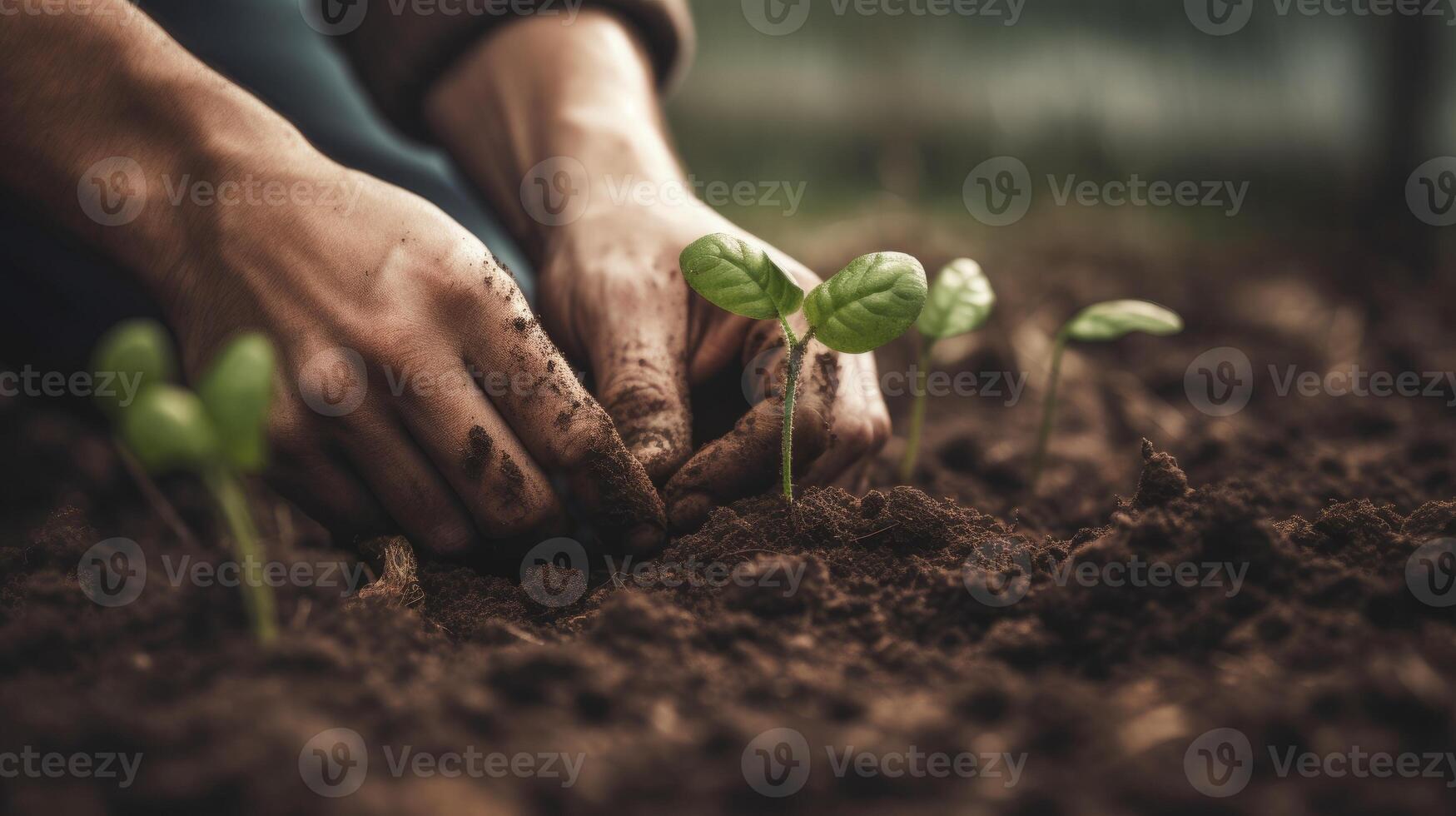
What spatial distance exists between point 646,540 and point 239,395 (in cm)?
60

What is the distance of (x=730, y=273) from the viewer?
37.7 inches

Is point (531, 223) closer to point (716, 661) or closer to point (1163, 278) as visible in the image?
point (716, 661)

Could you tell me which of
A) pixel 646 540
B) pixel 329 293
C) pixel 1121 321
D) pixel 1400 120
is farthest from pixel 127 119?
pixel 1400 120

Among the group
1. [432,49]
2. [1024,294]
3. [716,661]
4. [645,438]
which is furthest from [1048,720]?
[1024,294]

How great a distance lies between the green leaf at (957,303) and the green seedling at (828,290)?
352 millimetres

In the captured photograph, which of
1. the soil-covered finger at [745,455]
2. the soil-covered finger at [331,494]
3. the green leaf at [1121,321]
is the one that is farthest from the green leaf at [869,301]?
the soil-covered finger at [331,494]

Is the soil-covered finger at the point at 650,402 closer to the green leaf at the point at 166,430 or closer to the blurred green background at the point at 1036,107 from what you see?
the green leaf at the point at 166,430

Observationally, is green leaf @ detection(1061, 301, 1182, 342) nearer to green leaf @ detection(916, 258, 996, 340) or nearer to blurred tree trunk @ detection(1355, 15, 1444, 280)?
green leaf @ detection(916, 258, 996, 340)

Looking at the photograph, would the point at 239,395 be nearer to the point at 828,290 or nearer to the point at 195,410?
the point at 195,410

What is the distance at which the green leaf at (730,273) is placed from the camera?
0.95m

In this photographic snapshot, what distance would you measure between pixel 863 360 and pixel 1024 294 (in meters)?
1.83

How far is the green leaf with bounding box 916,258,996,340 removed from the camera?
4.21ft

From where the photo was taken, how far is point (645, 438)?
1.12 metres

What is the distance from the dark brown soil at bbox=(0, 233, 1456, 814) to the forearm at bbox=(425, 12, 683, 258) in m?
0.82
